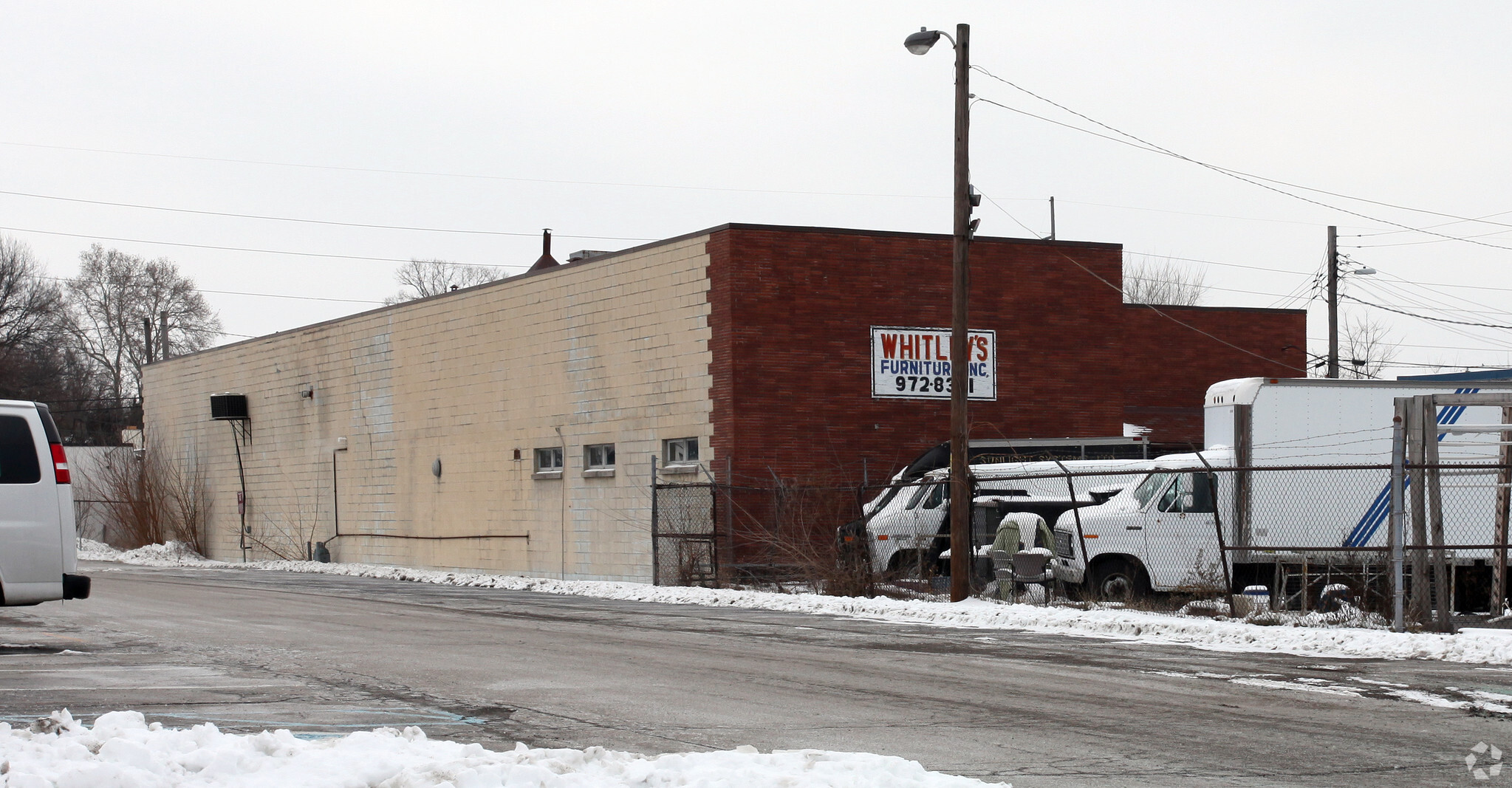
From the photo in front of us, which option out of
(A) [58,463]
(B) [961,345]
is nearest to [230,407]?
(B) [961,345]

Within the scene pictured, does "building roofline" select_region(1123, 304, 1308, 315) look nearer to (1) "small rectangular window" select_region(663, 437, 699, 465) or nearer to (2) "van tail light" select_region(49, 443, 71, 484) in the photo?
(1) "small rectangular window" select_region(663, 437, 699, 465)

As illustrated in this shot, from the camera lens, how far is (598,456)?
29391mm

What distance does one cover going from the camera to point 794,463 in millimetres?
26453

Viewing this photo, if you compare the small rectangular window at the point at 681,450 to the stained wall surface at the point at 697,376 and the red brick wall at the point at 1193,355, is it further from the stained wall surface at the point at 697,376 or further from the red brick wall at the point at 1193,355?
the red brick wall at the point at 1193,355

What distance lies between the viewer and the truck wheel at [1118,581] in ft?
64.6

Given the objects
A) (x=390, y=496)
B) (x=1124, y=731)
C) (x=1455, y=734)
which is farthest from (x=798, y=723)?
(x=390, y=496)

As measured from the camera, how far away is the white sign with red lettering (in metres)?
27.4

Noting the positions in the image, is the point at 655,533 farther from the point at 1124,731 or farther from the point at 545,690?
the point at 1124,731

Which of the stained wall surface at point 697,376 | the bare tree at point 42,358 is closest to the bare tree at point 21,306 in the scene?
the bare tree at point 42,358

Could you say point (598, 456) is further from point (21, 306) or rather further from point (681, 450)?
point (21, 306)

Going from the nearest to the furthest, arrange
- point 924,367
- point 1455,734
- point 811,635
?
1. point 1455,734
2. point 811,635
3. point 924,367

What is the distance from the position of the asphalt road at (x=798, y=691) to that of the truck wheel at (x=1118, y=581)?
372 cm

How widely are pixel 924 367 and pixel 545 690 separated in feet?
58.2

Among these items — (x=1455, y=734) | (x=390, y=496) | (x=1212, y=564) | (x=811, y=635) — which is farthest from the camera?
(x=390, y=496)
